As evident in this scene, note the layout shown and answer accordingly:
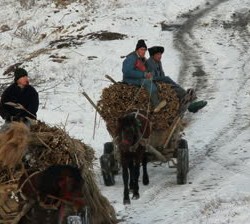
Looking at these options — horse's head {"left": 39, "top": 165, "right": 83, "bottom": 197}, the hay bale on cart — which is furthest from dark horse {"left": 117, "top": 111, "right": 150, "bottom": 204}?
horse's head {"left": 39, "top": 165, "right": 83, "bottom": 197}

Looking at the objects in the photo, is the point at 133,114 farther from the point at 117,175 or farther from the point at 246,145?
the point at 246,145

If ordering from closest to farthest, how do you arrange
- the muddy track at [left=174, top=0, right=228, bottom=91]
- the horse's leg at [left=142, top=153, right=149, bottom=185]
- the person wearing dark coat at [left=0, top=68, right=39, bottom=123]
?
1. the person wearing dark coat at [left=0, top=68, right=39, bottom=123]
2. the horse's leg at [left=142, top=153, right=149, bottom=185]
3. the muddy track at [left=174, top=0, right=228, bottom=91]

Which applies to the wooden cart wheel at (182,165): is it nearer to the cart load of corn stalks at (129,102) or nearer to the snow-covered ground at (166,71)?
the snow-covered ground at (166,71)

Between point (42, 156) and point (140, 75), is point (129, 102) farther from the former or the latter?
point (42, 156)

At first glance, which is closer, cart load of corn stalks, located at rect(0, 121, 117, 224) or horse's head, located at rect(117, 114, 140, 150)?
cart load of corn stalks, located at rect(0, 121, 117, 224)

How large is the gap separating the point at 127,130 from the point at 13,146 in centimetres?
301

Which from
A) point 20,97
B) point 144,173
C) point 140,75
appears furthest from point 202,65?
point 20,97

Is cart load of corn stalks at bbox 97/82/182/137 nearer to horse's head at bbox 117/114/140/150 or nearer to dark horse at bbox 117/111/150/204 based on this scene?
dark horse at bbox 117/111/150/204

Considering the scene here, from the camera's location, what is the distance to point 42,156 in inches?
263

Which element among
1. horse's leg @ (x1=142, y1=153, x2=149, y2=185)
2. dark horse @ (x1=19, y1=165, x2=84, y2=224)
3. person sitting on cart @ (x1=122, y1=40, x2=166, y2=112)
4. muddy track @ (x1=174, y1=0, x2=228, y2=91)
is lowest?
muddy track @ (x1=174, y1=0, x2=228, y2=91)

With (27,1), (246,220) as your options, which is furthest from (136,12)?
(246,220)

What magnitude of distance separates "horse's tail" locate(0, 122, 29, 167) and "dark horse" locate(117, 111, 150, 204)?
2853 mm

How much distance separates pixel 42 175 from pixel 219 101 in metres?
11.1

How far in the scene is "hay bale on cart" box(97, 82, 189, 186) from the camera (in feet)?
33.6
